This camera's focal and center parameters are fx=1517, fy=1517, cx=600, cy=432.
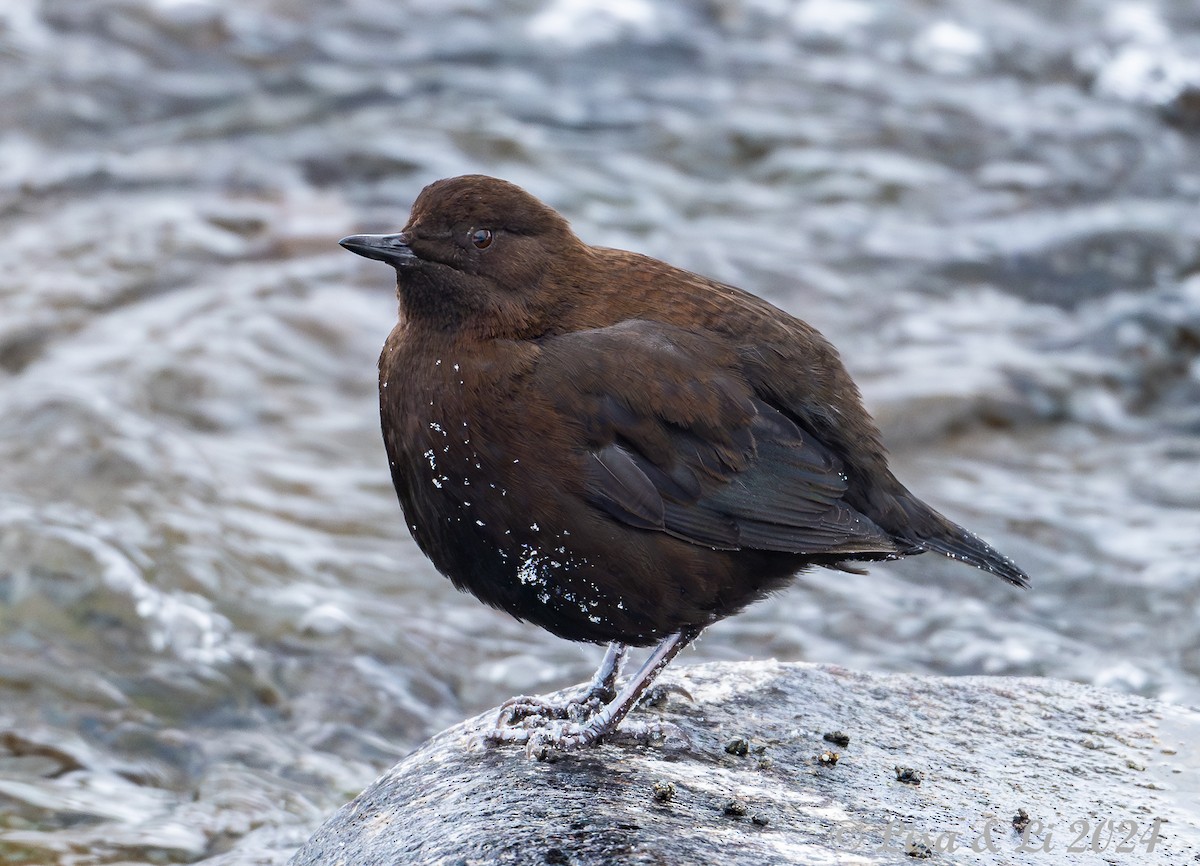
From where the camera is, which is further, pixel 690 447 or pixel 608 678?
pixel 608 678

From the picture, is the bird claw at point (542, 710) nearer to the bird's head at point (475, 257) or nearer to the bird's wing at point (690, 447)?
the bird's wing at point (690, 447)

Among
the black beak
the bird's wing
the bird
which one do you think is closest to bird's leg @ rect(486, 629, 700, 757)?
the bird

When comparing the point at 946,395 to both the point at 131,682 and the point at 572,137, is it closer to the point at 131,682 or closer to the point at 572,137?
the point at 572,137

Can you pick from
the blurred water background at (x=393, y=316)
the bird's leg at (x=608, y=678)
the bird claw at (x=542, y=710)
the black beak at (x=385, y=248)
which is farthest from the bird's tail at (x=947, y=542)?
the blurred water background at (x=393, y=316)

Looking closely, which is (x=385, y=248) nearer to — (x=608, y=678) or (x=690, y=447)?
(x=690, y=447)

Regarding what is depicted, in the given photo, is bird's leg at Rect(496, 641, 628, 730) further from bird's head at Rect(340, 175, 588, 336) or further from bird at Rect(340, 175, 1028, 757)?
bird's head at Rect(340, 175, 588, 336)

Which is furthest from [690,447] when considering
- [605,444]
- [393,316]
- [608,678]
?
[393,316]
